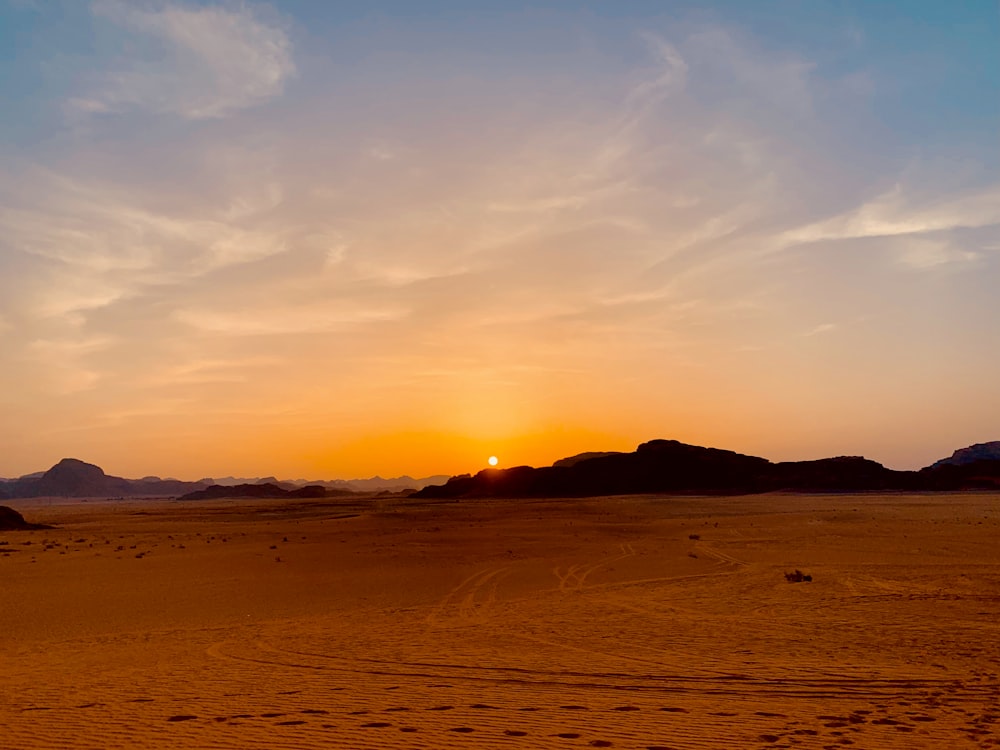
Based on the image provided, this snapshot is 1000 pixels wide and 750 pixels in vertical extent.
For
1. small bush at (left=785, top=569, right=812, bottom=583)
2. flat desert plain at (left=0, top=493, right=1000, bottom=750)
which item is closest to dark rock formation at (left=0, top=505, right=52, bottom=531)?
flat desert plain at (left=0, top=493, right=1000, bottom=750)

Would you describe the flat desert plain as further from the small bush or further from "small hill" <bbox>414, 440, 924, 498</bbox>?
"small hill" <bbox>414, 440, 924, 498</bbox>

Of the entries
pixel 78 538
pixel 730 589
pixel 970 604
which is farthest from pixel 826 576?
pixel 78 538

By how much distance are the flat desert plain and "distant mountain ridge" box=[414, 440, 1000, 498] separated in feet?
308

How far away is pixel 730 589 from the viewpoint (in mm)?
21453

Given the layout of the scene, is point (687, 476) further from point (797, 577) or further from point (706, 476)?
point (797, 577)

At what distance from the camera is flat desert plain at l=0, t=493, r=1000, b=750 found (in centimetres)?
902

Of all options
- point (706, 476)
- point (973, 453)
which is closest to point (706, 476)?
point (706, 476)

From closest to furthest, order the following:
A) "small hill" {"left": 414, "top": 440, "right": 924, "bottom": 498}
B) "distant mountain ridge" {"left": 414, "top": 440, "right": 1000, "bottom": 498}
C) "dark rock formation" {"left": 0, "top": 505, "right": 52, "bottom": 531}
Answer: "dark rock formation" {"left": 0, "top": 505, "right": 52, "bottom": 531}, "distant mountain ridge" {"left": 414, "top": 440, "right": 1000, "bottom": 498}, "small hill" {"left": 414, "top": 440, "right": 924, "bottom": 498}

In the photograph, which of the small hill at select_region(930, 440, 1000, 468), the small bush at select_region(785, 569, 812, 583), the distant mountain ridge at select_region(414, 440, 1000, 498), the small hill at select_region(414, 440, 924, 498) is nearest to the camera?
the small bush at select_region(785, 569, 812, 583)

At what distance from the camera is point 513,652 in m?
13.6

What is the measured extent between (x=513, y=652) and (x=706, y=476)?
12061 centimetres

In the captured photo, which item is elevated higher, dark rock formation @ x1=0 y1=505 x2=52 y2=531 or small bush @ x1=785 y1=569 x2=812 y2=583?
small bush @ x1=785 y1=569 x2=812 y2=583

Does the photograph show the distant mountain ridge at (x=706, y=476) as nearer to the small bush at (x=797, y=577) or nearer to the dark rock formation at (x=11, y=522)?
the dark rock formation at (x=11, y=522)

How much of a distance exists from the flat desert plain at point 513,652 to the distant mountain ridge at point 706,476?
94.0 m
